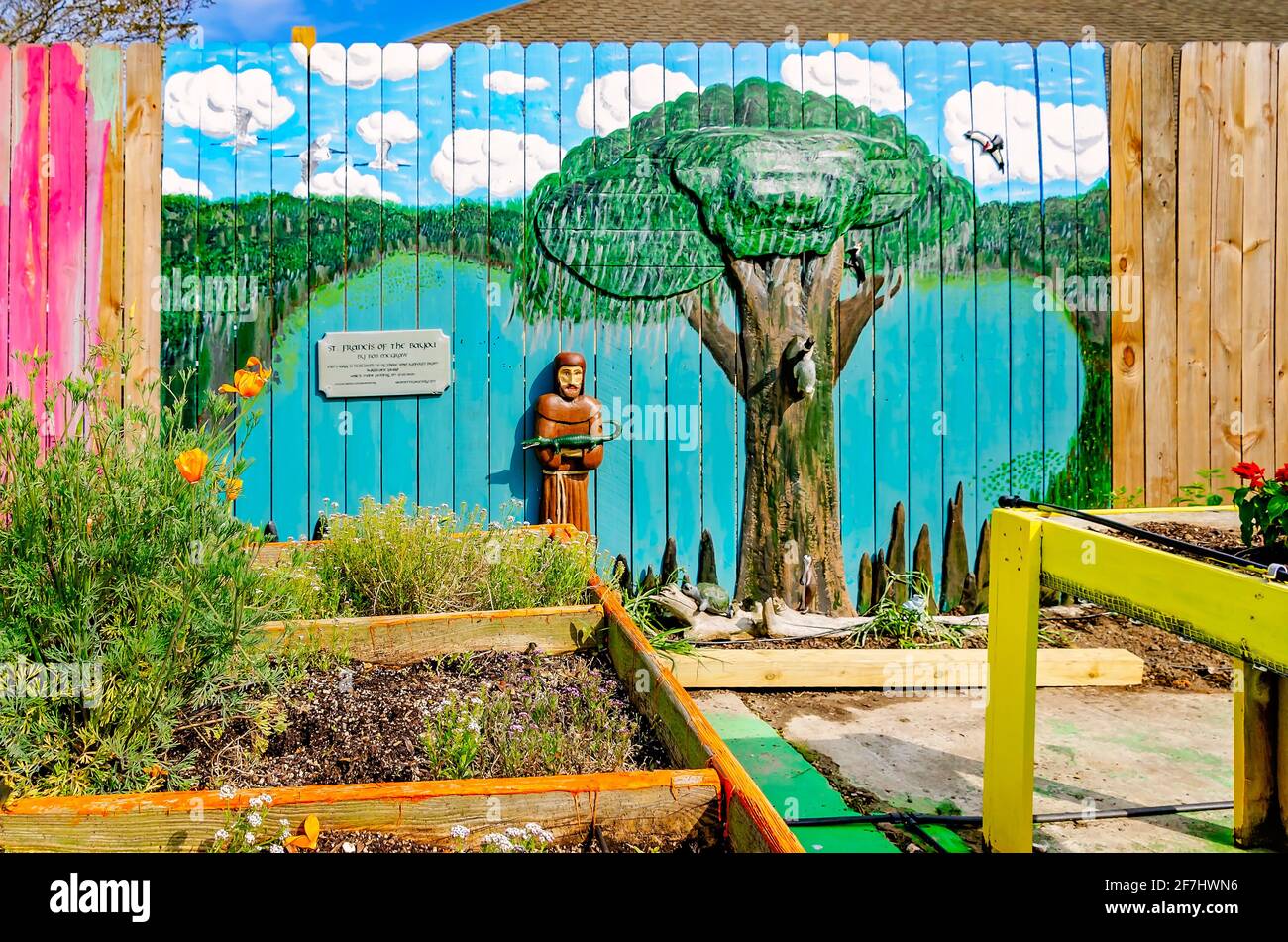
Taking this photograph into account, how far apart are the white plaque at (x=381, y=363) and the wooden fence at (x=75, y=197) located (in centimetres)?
78

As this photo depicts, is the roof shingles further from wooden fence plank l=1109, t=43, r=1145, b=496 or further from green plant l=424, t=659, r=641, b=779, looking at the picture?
green plant l=424, t=659, r=641, b=779

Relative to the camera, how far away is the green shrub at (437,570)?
10.7 ft

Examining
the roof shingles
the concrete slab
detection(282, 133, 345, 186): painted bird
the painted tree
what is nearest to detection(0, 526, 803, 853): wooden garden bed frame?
the concrete slab

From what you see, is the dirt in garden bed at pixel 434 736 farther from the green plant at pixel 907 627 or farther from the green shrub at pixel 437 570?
the green plant at pixel 907 627

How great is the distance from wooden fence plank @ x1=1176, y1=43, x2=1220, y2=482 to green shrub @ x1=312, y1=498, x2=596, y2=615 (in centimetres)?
337

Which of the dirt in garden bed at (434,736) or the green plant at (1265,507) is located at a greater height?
the green plant at (1265,507)

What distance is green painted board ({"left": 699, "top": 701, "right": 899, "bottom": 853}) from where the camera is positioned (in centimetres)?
292

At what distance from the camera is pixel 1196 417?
5.14 metres

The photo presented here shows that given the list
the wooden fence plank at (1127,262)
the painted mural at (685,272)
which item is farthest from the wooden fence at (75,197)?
the wooden fence plank at (1127,262)

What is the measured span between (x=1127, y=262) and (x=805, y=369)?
5.56 feet

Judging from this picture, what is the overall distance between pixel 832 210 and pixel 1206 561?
3.25 metres

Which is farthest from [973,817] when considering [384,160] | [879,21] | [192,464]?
[879,21]
